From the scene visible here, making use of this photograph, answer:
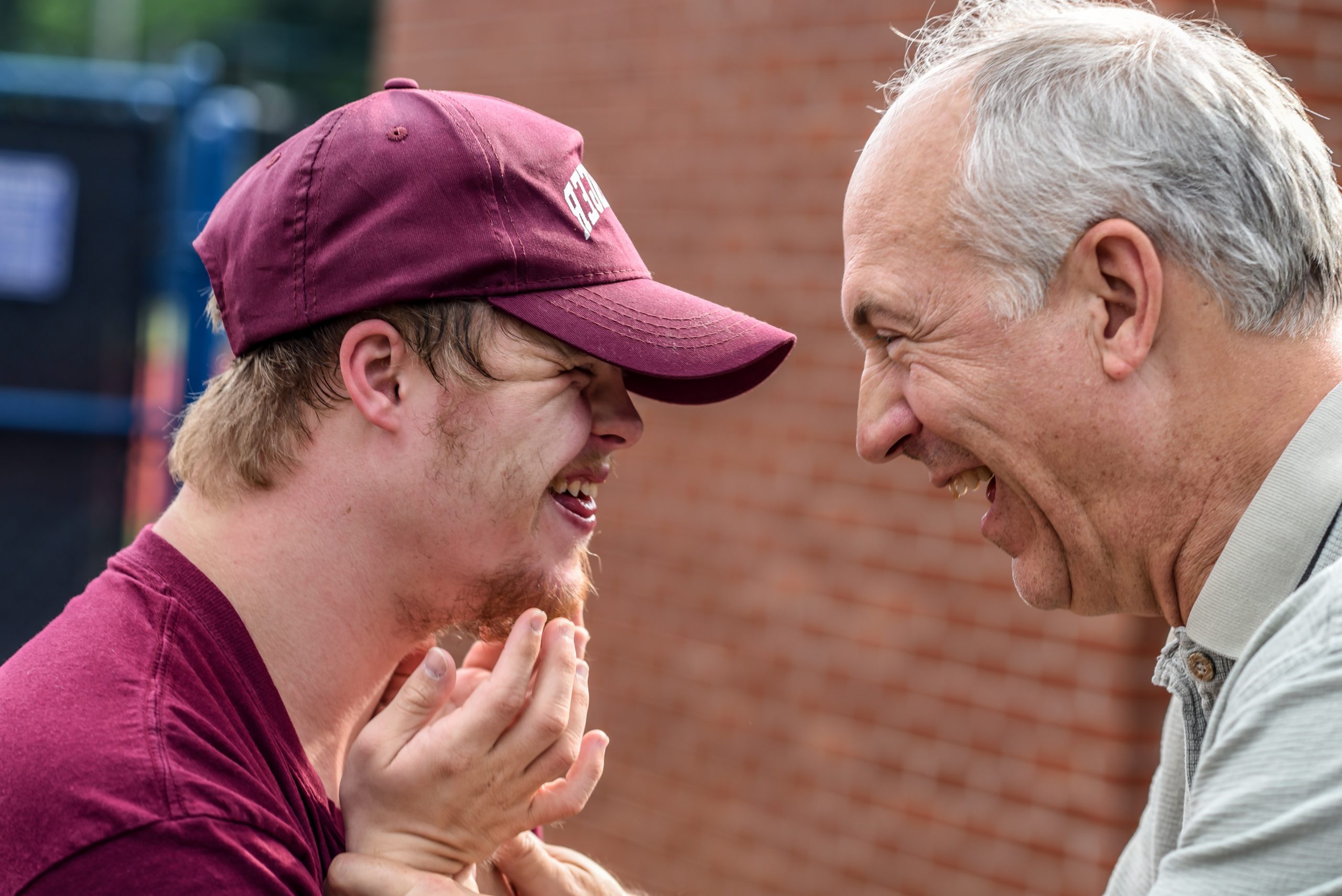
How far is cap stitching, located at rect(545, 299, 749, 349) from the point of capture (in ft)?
6.89

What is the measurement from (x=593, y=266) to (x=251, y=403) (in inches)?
22.8

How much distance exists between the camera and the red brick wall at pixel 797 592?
13.1ft

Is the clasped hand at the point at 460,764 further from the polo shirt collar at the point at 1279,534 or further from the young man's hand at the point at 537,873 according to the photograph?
the polo shirt collar at the point at 1279,534

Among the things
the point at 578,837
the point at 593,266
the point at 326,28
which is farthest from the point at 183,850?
the point at 326,28

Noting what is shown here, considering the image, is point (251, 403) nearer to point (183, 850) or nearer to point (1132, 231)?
point (183, 850)

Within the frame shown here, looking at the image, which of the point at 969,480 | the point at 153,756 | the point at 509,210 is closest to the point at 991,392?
the point at 969,480

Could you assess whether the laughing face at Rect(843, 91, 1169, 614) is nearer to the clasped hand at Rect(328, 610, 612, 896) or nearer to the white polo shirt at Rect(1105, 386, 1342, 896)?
the white polo shirt at Rect(1105, 386, 1342, 896)

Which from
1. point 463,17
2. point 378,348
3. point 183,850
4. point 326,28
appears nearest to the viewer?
point 183,850

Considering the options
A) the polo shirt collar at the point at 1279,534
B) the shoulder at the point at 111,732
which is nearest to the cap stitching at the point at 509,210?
the shoulder at the point at 111,732

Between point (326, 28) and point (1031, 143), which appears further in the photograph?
point (326, 28)

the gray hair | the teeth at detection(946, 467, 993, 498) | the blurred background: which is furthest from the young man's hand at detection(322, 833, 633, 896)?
the blurred background

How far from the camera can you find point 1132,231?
1860 millimetres

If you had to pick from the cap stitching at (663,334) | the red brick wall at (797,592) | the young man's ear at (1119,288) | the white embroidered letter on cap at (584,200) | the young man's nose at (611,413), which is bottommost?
the red brick wall at (797,592)

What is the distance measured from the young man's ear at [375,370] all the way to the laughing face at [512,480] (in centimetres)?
7
